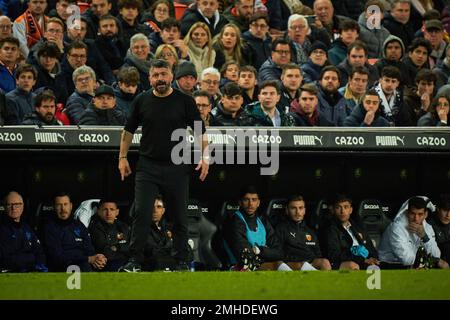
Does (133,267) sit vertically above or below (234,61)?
below

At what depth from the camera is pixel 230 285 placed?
1010cm

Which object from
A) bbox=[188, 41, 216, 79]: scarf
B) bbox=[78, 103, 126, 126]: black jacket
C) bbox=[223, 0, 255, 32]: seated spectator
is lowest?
bbox=[78, 103, 126, 126]: black jacket

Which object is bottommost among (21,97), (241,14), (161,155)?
(161,155)

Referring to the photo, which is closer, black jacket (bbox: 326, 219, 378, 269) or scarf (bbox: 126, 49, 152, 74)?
black jacket (bbox: 326, 219, 378, 269)

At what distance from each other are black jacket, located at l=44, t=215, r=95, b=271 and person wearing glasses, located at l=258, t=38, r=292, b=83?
3.06 metres

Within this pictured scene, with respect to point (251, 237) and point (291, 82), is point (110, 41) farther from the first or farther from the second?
point (251, 237)

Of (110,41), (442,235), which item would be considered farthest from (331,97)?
(110,41)

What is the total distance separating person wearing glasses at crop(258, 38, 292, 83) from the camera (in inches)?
537

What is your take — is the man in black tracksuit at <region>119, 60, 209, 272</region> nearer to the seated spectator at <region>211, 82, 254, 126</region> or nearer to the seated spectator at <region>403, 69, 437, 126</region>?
the seated spectator at <region>211, 82, 254, 126</region>

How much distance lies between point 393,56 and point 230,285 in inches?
215

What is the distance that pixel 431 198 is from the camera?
1339cm

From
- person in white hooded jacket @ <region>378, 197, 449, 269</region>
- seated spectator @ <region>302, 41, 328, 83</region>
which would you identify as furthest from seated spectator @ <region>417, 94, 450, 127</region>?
seated spectator @ <region>302, 41, 328, 83</region>

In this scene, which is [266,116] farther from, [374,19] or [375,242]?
[374,19]

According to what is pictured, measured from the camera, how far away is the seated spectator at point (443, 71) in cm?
1441
